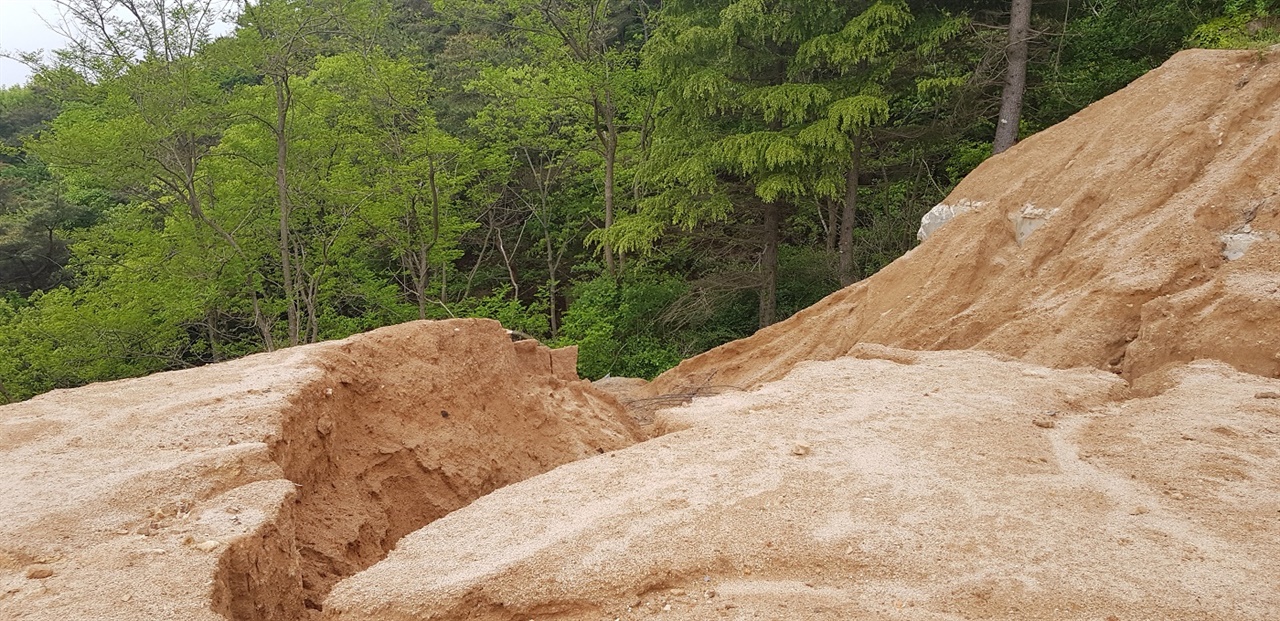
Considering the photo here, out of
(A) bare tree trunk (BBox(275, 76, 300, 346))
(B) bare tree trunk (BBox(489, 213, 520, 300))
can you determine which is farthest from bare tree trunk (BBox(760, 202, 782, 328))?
(A) bare tree trunk (BBox(275, 76, 300, 346))

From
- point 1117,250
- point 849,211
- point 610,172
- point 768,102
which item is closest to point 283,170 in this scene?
point 610,172

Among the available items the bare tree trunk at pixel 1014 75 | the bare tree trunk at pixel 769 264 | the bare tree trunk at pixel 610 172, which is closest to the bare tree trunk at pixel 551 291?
the bare tree trunk at pixel 610 172

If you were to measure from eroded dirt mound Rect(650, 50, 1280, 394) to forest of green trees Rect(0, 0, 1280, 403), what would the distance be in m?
1.76

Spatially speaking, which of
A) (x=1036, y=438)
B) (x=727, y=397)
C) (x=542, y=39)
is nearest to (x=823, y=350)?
(x=727, y=397)

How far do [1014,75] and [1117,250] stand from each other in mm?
5262

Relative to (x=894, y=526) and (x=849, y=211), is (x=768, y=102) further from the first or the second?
(x=894, y=526)

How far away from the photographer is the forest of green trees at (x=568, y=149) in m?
13.4

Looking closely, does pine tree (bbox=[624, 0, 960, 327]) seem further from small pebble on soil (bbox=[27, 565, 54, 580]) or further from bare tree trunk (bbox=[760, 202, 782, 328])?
small pebble on soil (bbox=[27, 565, 54, 580])

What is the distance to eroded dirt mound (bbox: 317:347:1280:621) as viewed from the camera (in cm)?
339

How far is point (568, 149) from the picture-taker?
71.3 feet

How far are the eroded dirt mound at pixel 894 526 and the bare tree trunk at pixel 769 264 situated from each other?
9867 mm

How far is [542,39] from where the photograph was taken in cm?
1988

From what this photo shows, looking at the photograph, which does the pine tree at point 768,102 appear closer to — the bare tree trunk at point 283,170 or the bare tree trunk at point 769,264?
the bare tree trunk at point 769,264

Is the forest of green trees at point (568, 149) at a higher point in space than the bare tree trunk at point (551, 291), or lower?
higher
